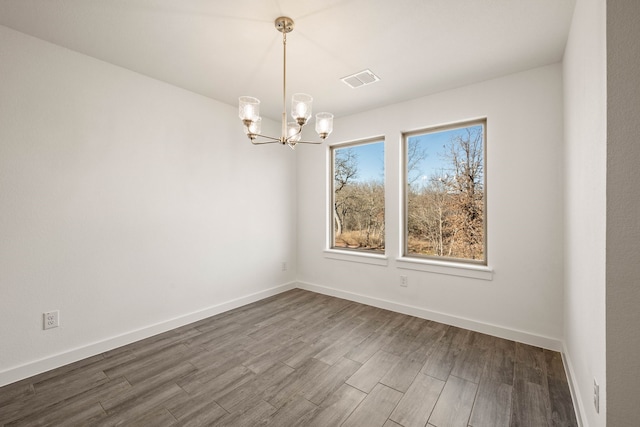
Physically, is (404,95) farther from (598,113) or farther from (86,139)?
(86,139)

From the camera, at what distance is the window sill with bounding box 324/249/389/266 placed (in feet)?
11.7

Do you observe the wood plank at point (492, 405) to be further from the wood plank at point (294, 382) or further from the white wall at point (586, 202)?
the wood plank at point (294, 382)

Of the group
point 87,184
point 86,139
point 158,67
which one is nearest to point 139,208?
point 87,184

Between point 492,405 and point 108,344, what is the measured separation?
318 cm

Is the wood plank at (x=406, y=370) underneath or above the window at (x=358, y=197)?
underneath

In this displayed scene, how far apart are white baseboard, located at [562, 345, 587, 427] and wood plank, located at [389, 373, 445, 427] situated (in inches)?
29.7

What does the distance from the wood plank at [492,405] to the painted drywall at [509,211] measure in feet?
3.08

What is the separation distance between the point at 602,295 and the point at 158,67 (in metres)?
3.62

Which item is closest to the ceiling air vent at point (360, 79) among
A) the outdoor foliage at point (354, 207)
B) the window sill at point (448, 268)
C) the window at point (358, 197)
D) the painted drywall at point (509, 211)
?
the painted drywall at point (509, 211)

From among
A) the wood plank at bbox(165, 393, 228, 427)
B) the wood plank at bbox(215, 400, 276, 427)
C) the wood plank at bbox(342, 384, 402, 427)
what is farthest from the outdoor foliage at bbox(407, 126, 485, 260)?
the wood plank at bbox(165, 393, 228, 427)

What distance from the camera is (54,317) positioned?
222cm

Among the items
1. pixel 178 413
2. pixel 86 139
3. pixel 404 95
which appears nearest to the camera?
pixel 178 413

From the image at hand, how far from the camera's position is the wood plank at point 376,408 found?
165cm

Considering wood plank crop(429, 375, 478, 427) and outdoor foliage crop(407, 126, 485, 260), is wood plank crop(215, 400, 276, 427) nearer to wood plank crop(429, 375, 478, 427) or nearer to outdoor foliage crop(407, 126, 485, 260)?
wood plank crop(429, 375, 478, 427)
